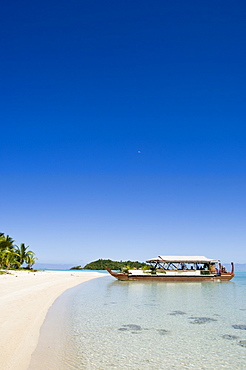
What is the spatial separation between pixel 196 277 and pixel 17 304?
32726 mm

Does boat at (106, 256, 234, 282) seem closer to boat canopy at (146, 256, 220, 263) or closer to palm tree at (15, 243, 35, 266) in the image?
boat canopy at (146, 256, 220, 263)

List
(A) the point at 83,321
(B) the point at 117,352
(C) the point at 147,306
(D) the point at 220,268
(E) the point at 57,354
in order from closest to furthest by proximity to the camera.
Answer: (E) the point at 57,354, (B) the point at 117,352, (A) the point at 83,321, (C) the point at 147,306, (D) the point at 220,268

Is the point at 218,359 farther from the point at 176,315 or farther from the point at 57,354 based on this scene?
the point at 176,315

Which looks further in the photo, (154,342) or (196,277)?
(196,277)

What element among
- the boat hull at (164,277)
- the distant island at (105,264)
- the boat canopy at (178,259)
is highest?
the boat canopy at (178,259)

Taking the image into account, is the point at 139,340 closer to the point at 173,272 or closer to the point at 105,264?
the point at 173,272

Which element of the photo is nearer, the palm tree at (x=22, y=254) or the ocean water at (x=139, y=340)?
the ocean water at (x=139, y=340)

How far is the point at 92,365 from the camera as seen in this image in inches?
288

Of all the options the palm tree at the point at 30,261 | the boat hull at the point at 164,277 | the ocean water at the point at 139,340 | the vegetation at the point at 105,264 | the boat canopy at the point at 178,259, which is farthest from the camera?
the vegetation at the point at 105,264

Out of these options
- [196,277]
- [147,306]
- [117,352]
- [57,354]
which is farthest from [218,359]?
[196,277]

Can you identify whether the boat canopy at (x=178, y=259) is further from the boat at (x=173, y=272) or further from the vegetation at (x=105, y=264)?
the vegetation at (x=105, y=264)

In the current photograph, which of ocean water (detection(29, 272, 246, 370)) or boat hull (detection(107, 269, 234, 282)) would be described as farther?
boat hull (detection(107, 269, 234, 282))

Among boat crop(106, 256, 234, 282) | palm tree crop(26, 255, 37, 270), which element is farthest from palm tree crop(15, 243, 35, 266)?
boat crop(106, 256, 234, 282)

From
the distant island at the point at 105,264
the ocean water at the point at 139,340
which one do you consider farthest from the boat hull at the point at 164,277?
the distant island at the point at 105,264
